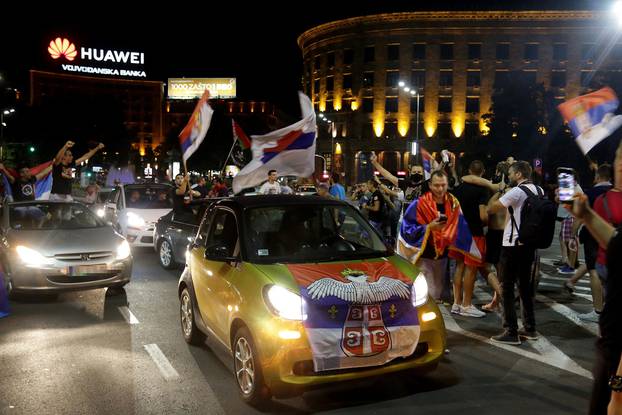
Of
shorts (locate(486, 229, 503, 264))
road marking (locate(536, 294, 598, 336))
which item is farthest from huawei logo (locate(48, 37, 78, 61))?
shorts (locate(486, 229, 503, 264))

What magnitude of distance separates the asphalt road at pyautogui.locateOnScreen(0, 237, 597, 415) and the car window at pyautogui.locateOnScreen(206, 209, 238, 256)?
118cm

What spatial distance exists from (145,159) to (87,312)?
126 meters

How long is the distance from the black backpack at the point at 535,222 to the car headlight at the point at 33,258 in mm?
6158

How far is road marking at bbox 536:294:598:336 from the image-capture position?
7.47m

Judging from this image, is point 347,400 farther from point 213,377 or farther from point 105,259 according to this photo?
point 105,259

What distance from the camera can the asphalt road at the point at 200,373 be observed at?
4.81 m

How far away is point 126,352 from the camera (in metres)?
6.29

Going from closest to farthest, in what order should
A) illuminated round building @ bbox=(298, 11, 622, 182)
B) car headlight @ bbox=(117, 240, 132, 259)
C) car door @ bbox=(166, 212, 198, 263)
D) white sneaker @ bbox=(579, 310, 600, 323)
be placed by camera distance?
white sneaker @ bbox=(579, 310, 600, 323), car headlight @ bbox=(117, 240, 132, 259), car door @ bbox=(166, 212, 198, 263), illuminated round building @ bbox=(298, 11, 622, 182)

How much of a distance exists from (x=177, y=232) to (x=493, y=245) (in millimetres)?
5947

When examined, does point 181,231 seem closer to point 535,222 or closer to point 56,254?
point 56,254

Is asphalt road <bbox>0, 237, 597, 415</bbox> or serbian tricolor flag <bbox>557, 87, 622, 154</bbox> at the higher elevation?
serbian tricolor flag <bbox>557, 87, 622, 154</bbox>

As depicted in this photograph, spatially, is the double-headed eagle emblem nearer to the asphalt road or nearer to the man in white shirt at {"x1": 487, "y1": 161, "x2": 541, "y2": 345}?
the asphalt road

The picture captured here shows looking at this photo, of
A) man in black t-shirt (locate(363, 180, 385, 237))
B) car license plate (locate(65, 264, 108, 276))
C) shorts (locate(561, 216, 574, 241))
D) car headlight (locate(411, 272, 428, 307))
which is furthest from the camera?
man in black t-shirt (locate(363, 180, 385, 237))

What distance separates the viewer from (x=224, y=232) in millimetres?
6164
